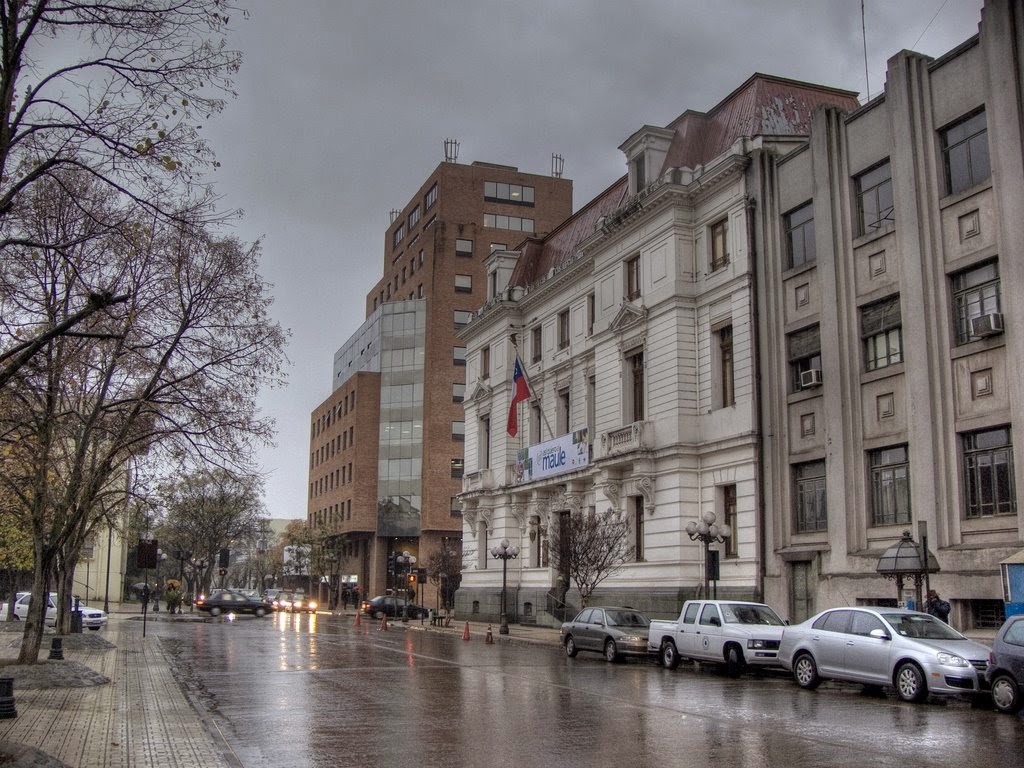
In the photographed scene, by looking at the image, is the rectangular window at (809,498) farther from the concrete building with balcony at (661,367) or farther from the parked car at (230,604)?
the parked car at (230,604)

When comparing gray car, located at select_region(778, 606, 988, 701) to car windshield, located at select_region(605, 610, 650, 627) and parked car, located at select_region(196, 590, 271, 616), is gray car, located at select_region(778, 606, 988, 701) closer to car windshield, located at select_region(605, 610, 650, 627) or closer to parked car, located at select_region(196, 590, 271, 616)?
car windshield, located at select_region(605, 610, 650, 627)

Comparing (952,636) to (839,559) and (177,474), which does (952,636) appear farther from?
(177,474)

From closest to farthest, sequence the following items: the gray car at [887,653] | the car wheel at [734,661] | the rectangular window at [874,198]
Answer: the gray car at [887,653], the car wheel at [734,661], the rectangular window at [874,198]

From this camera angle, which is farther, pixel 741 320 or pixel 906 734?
pixel 741 320

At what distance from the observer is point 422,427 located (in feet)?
255

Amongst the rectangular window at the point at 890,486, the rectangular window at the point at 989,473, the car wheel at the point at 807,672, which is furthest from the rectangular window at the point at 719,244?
the car wheel at the point at 807,672

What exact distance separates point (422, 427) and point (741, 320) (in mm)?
47589

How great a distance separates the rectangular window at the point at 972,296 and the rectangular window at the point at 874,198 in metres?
2.99

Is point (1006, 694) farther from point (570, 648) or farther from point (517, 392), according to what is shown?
point (517, 392)

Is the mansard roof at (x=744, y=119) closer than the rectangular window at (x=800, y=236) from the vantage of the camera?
No

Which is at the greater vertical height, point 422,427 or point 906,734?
point 422,427

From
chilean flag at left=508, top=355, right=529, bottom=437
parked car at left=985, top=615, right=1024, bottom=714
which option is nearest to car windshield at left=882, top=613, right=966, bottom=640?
parked car at left=985, top=615, right=1024, bottom=714

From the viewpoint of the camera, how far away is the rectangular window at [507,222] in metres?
81.6

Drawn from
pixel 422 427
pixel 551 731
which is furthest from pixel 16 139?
pixel 422 427
